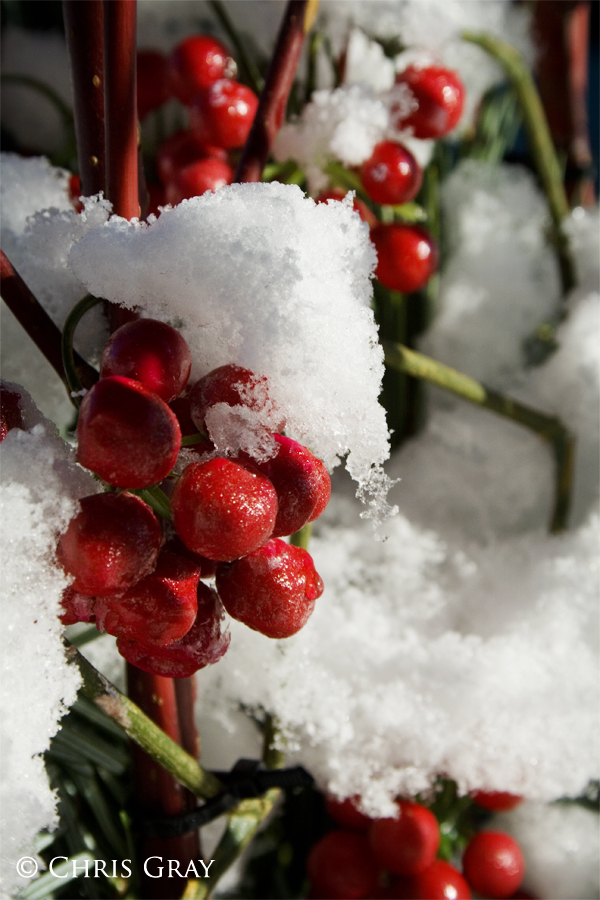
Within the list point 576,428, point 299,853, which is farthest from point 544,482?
point 299,853

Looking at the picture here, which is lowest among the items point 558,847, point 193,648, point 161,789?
point 558,847

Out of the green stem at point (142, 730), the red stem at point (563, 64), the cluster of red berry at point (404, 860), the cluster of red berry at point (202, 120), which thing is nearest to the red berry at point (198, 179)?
the cluster of red berry at point (202, 120)

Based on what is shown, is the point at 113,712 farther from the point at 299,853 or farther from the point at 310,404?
→ the point at 299,853

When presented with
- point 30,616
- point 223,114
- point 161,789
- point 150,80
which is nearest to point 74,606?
point 30,616

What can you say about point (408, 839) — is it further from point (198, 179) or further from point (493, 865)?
point (198, 179)

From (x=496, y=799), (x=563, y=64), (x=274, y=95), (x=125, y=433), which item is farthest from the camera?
(x=563, y=64)

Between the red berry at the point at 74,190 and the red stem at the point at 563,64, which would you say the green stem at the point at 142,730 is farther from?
the red stem at the point at 563,64

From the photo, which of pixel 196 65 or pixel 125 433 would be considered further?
pixel 196 65
